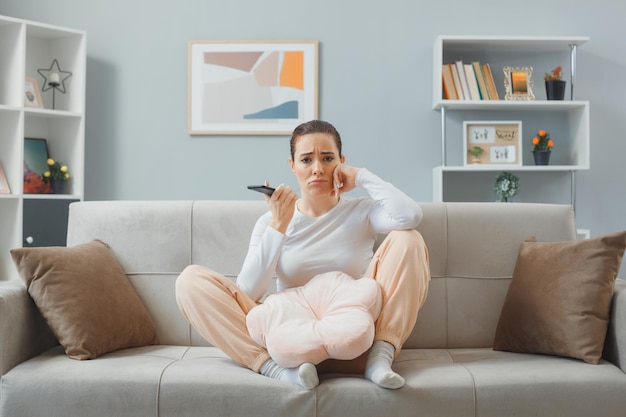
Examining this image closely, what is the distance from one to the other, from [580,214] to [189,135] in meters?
2.24

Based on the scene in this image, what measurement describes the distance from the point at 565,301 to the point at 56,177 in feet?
8.87

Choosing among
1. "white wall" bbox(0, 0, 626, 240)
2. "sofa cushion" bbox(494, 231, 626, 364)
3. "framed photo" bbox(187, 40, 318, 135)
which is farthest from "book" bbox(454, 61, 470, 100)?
"sofa cushion" bbox(494, 231, 626, 364)

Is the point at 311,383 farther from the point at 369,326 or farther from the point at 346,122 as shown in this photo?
the point at 346,122

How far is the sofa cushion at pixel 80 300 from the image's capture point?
6.94ft

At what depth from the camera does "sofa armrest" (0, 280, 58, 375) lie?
6.52 feet

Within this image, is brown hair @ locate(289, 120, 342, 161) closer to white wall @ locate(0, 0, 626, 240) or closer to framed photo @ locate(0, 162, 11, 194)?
white wall @ locate(0, 0, 626, 240)

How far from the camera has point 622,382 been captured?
6.36 feet

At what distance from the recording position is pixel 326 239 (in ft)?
7.43

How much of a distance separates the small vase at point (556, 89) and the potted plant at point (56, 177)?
2624 millimetres

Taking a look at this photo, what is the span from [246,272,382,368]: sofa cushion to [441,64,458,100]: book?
6.32ft

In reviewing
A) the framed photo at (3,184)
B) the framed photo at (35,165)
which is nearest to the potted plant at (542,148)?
the framed photo at (35,165)

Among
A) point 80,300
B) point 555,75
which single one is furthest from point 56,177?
point 555,75

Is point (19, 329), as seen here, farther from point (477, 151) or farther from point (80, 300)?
point (477, 151)

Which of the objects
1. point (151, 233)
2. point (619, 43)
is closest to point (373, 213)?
point (151, 233)
